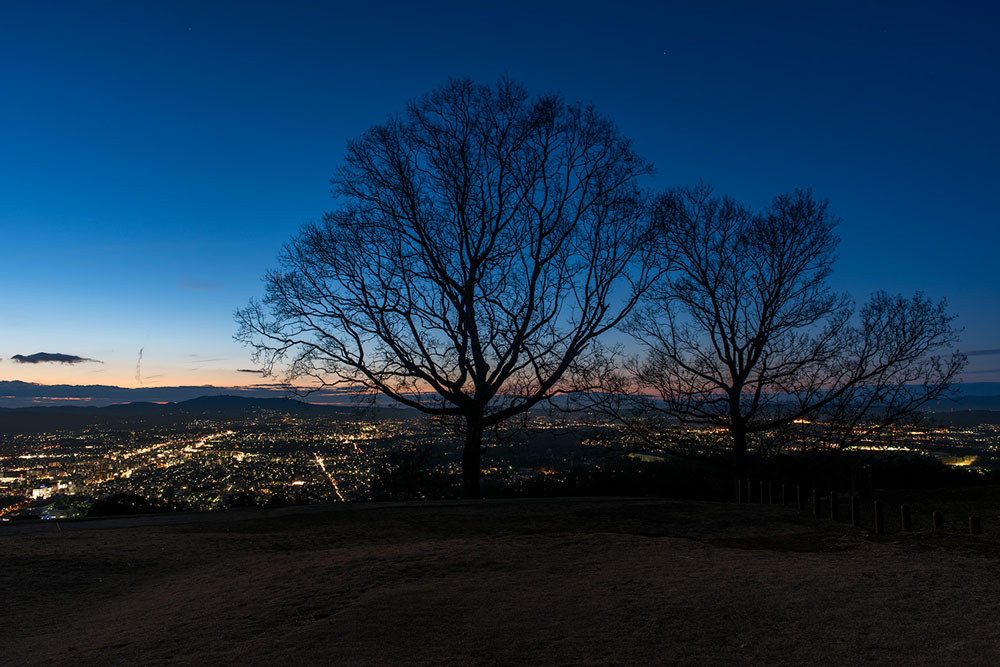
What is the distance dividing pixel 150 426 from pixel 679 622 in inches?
1881

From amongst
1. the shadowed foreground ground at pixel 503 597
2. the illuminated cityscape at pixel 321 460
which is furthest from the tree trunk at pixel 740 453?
the shadowed foreground ground at pixel 503 597

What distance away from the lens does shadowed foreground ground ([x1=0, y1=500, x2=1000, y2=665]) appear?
3869 millimetres

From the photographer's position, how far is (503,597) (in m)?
5.04

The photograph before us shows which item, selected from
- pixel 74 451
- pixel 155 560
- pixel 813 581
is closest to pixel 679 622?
pixel 813 581

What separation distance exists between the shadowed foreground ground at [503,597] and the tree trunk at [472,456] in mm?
5303

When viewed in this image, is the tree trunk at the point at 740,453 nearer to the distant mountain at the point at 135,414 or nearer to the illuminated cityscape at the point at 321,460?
the illuminated cityscape at the point at 321,460

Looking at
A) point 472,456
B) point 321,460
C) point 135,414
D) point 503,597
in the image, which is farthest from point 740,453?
point 135,414

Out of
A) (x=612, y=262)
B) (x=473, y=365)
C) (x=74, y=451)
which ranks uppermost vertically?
(x=612, y=262)

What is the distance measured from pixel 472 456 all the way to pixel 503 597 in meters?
9.91

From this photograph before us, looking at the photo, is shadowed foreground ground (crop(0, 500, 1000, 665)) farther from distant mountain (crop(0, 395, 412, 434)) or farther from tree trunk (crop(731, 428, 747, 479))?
→ distant mountain (crop(0, 395, 412, 434))

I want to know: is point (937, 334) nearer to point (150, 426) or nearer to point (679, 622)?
point (679, 622)

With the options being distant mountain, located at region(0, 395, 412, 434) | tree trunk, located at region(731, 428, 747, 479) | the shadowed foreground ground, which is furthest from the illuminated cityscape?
distant mountain, located at region(0, 395, 412, 434)

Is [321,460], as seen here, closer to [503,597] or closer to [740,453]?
[740,453]

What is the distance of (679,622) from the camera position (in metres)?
4.35
